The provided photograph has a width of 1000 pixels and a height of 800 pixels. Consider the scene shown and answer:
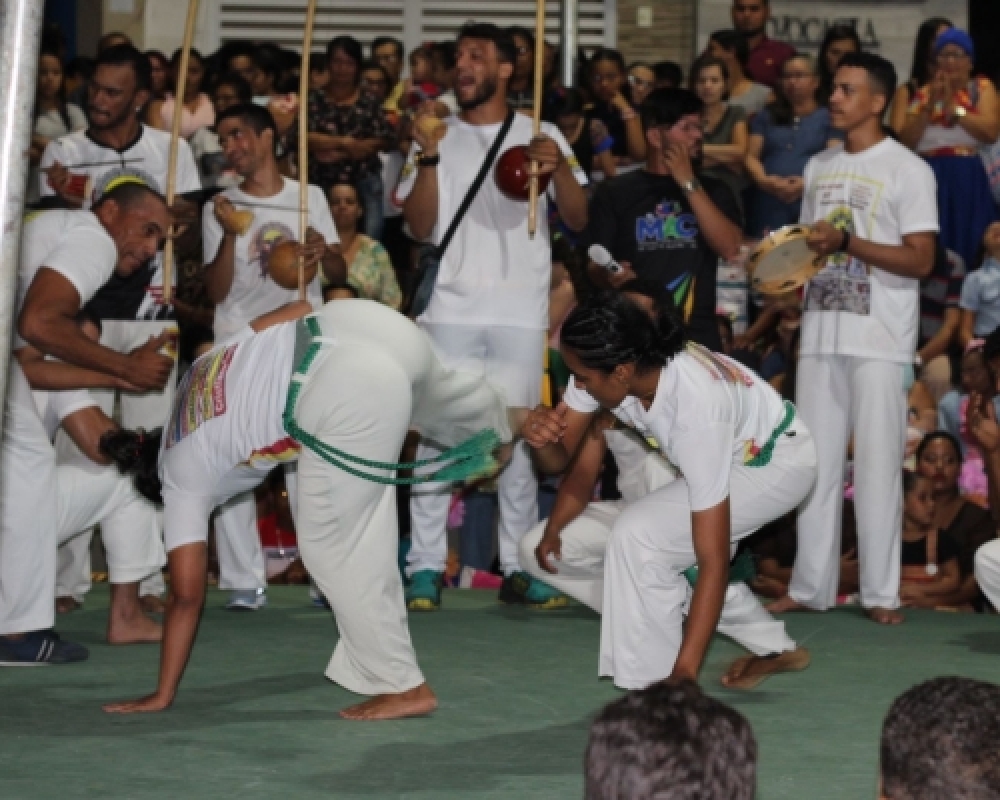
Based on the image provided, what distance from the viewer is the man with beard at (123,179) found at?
7305 millimetres

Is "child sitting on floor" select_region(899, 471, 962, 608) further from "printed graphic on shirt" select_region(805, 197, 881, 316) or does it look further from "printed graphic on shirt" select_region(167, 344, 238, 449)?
"printed graphic on shirt" select_region(167, 344, 238, 449)

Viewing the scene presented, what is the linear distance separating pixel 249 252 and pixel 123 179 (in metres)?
0.61

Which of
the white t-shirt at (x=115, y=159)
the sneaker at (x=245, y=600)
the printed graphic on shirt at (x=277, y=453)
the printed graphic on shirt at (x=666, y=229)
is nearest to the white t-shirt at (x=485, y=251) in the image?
the printed graphic on shirt at (x=666, y=229)

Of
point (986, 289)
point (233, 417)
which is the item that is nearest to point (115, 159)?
point (233, 417)

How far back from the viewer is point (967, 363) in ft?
26.4

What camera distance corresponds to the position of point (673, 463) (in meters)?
5.08

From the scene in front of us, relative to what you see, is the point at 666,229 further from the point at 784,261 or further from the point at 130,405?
the point at 130,405

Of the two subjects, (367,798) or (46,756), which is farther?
(46,756)

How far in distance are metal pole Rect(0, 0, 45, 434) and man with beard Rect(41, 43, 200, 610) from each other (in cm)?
420


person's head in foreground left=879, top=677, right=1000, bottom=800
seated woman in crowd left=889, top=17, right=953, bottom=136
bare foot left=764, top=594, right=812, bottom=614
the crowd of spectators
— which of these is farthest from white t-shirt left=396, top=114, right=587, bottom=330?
person's head in foreground left=879, top=677, right=1000, bottom=800

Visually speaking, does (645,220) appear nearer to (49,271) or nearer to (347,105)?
(49,271)

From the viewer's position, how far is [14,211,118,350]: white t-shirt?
5.93m

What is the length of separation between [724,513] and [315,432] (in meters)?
1.10

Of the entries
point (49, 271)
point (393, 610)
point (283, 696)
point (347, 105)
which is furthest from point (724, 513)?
point (347, 105)
